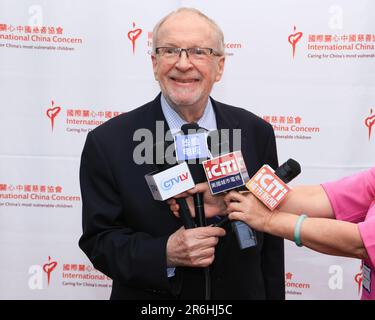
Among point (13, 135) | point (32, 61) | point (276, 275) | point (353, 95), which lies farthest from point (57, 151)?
point (353, 95)

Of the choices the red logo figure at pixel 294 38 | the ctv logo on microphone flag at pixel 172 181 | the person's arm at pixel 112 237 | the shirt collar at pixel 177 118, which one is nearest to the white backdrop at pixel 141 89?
the red logo figure at pixel 294 38

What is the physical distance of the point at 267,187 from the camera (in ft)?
3.87

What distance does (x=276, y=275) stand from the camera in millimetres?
1602

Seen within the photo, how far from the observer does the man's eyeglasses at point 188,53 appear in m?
1.35

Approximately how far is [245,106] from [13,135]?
120 cm

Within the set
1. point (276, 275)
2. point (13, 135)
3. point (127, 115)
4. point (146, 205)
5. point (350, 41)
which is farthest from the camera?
point (13, 135)

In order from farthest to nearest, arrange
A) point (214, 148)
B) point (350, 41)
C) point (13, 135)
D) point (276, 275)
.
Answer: point (13, 135) → point (350, 41) → point (276, 275) → point (214, 148)

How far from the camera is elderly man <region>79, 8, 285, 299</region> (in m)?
1.27

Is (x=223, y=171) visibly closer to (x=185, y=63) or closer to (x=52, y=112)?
(x=185, y=63)

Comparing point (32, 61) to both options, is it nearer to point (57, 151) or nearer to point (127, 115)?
point (57, 151)

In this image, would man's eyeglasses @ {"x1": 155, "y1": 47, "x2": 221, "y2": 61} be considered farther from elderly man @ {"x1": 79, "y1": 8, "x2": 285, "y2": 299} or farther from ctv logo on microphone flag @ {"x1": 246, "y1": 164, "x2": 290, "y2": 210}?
ctv logo on microphone flag @ {"x1": 246, "y1": 164, "x2": 290, "y2": 210}

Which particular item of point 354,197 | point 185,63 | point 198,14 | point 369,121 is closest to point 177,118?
point 185,63

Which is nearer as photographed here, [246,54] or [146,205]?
[146,205]

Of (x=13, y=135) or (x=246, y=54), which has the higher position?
(x=246, y=54)
